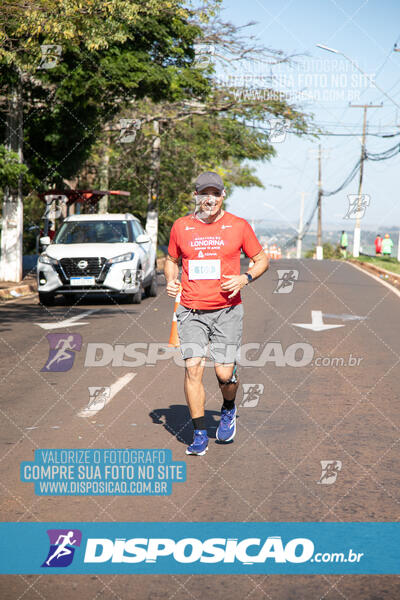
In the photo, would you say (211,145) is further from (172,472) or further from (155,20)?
(172,472)

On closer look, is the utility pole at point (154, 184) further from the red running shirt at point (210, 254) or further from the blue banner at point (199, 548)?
the blue banner at point (199, 548)

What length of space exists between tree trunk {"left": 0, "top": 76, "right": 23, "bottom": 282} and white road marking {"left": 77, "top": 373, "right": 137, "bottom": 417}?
13549mm

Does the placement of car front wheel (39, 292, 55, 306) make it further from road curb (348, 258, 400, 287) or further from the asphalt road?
road curb (348, 258, 400, 287)

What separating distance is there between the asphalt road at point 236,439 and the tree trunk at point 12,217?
926 cm

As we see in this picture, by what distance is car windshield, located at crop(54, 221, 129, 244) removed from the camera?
18.1m

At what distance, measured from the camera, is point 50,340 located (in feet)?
39.3

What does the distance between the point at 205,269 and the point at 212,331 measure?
0.49 m

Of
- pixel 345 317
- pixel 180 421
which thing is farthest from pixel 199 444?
pixel 345 317

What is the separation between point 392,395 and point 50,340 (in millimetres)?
5429

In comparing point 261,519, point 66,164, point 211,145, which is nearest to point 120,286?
point 66,164

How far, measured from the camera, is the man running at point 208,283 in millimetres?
6121

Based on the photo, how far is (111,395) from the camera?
27.3ft

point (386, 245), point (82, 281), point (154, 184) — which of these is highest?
point (154, 184)

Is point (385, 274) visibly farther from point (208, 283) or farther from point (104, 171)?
point (208, 283)
